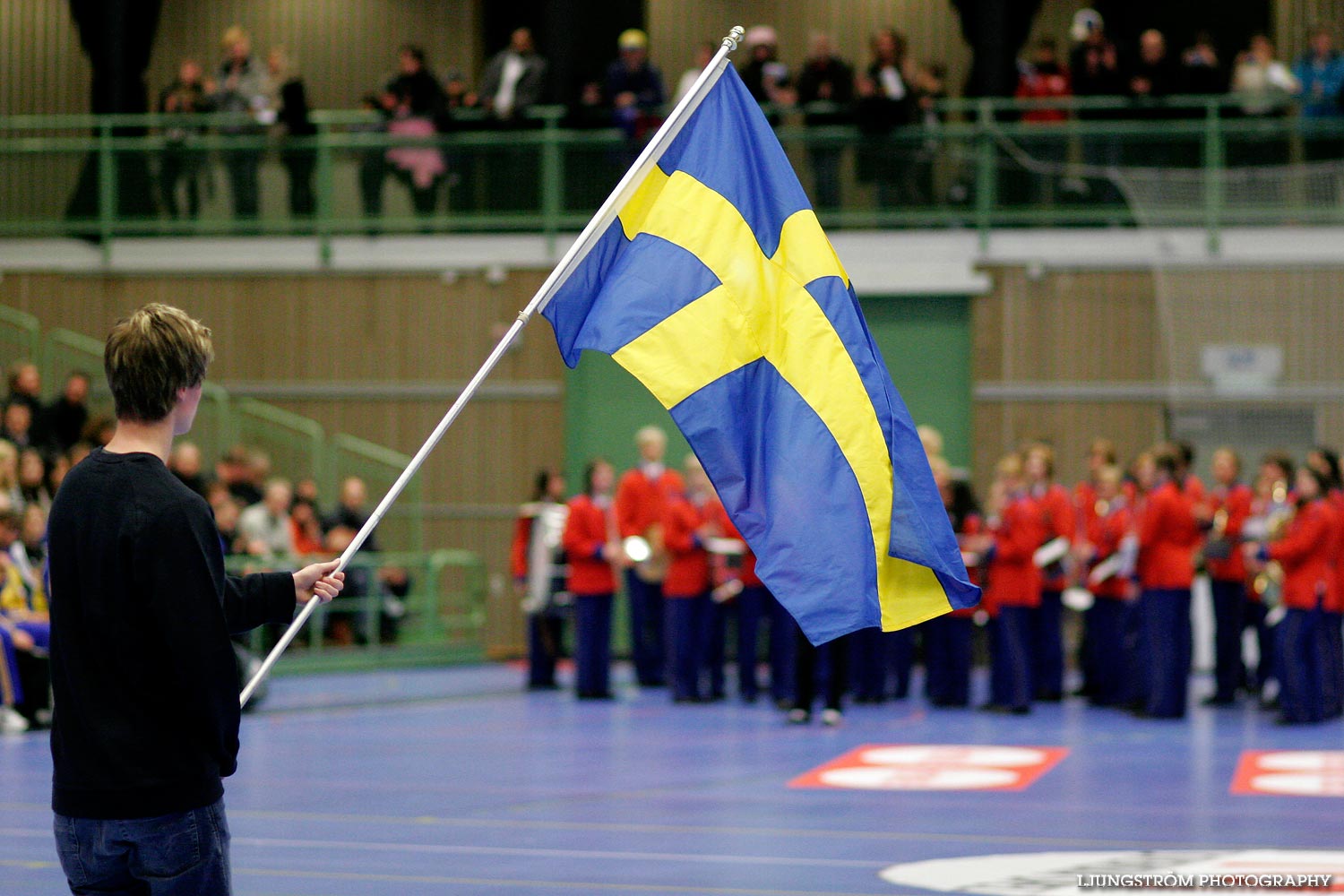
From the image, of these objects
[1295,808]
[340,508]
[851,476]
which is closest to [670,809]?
[1295,808]

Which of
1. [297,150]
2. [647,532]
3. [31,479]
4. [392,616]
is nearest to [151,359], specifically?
[647,532]

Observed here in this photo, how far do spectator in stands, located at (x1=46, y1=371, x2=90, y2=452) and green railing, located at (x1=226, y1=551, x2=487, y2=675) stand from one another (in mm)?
3046

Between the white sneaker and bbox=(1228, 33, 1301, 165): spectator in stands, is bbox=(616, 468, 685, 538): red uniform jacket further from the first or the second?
bbox=(1228, 33, 1301, 165): spectator in stands

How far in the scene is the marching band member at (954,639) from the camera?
14844mm

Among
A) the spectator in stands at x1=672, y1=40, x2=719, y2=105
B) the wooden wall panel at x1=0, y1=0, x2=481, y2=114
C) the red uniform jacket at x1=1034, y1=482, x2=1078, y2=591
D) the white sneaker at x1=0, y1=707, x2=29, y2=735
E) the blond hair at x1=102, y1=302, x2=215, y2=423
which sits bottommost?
the white sneaker at x1=0, y1=707, x2=29, y2=735

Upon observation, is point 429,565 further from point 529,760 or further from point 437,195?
point 529,760

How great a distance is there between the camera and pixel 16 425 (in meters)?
17.6

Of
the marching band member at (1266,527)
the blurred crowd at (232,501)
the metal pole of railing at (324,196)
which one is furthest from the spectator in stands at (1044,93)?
the blurred crowd at (232,501)

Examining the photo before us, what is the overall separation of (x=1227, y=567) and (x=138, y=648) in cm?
1225

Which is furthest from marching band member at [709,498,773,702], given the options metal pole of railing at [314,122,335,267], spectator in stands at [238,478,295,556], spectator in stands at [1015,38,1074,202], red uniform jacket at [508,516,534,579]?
metal pole of railing at [314,122,335,267]

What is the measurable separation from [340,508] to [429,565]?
115 centimetres

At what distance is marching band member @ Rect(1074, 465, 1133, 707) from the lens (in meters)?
14.8

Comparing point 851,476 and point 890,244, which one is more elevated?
point 890,244

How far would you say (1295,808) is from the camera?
30.6 feet
